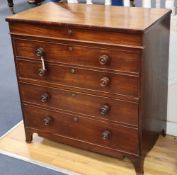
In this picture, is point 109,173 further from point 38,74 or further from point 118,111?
point 38,74

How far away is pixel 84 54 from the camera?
1656 millimetres

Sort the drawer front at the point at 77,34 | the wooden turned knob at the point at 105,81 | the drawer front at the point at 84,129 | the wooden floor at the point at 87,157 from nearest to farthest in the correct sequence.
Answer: the drawer front at the point at 77,34 < the wooden turned knob at the point at 105,81 < the drawer front at the point at 84,129 < the wooden floor at the point at 87,157

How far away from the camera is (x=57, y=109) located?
6.17 ft

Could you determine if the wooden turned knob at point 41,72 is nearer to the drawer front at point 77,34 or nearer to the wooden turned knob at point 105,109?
the drawer front at point 77,34

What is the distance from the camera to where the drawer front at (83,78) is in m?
1.61

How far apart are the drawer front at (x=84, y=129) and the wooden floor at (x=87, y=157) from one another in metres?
0.14

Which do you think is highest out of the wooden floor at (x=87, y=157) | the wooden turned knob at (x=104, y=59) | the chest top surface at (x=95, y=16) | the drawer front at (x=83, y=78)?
the chest top surface at (x=95, y=16)

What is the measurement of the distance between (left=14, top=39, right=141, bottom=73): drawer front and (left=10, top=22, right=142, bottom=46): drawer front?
0.13 ft

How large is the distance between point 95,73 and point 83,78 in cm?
8

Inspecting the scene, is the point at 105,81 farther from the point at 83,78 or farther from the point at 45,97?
the point at 45,97

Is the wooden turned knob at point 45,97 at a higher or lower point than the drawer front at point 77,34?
lower

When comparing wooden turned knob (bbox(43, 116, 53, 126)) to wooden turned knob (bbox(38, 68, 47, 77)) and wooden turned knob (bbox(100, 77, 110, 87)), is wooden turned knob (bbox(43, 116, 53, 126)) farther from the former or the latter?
wooden turned knob (bbox(100, 77, 110, 87))

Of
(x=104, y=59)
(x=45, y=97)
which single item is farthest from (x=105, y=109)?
(x=45, y=97)

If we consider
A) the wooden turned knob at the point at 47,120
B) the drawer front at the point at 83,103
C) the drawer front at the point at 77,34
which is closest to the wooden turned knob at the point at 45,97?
the drawer front at the point at 83,103
